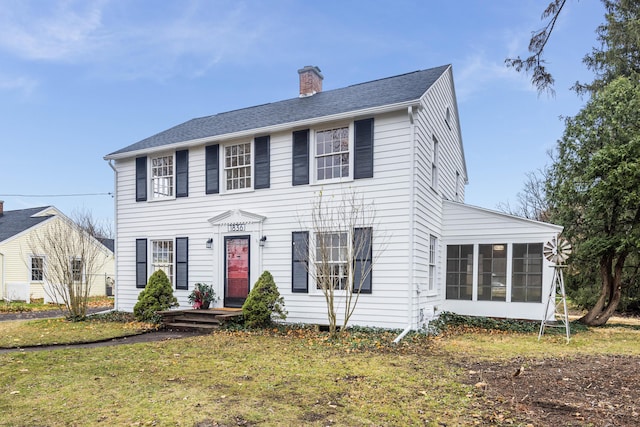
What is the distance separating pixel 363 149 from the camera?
9531mm

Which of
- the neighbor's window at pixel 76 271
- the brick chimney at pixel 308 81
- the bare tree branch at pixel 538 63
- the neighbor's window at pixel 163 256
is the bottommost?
the neighbor's window at pixel 76 271

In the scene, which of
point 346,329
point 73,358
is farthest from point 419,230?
point 73,358

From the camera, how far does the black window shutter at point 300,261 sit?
995 cm

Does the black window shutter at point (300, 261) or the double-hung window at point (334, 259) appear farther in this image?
the black window shutter at point (300, 261)

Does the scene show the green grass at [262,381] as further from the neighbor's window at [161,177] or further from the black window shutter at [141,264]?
the neighbor's window at [161,177]

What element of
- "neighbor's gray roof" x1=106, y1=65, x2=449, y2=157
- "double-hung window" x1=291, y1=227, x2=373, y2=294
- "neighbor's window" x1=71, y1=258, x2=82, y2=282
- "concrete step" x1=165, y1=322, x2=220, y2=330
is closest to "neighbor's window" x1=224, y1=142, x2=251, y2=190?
"neighbor's gray roof" x1=106, y1=65, x2=449, y2=157

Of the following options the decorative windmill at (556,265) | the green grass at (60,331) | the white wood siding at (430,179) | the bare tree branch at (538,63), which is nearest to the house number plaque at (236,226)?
the green grass at (60,331)

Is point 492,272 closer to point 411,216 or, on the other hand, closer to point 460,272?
point 460,272

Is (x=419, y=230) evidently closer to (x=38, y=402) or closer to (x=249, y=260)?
(x=249, y=260)

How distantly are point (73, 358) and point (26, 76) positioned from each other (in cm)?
1734

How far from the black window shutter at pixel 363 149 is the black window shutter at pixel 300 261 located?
2.02 metres

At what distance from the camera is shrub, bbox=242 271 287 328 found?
30.9 ft

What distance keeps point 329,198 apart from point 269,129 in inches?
97.7

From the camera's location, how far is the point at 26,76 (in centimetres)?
1847
